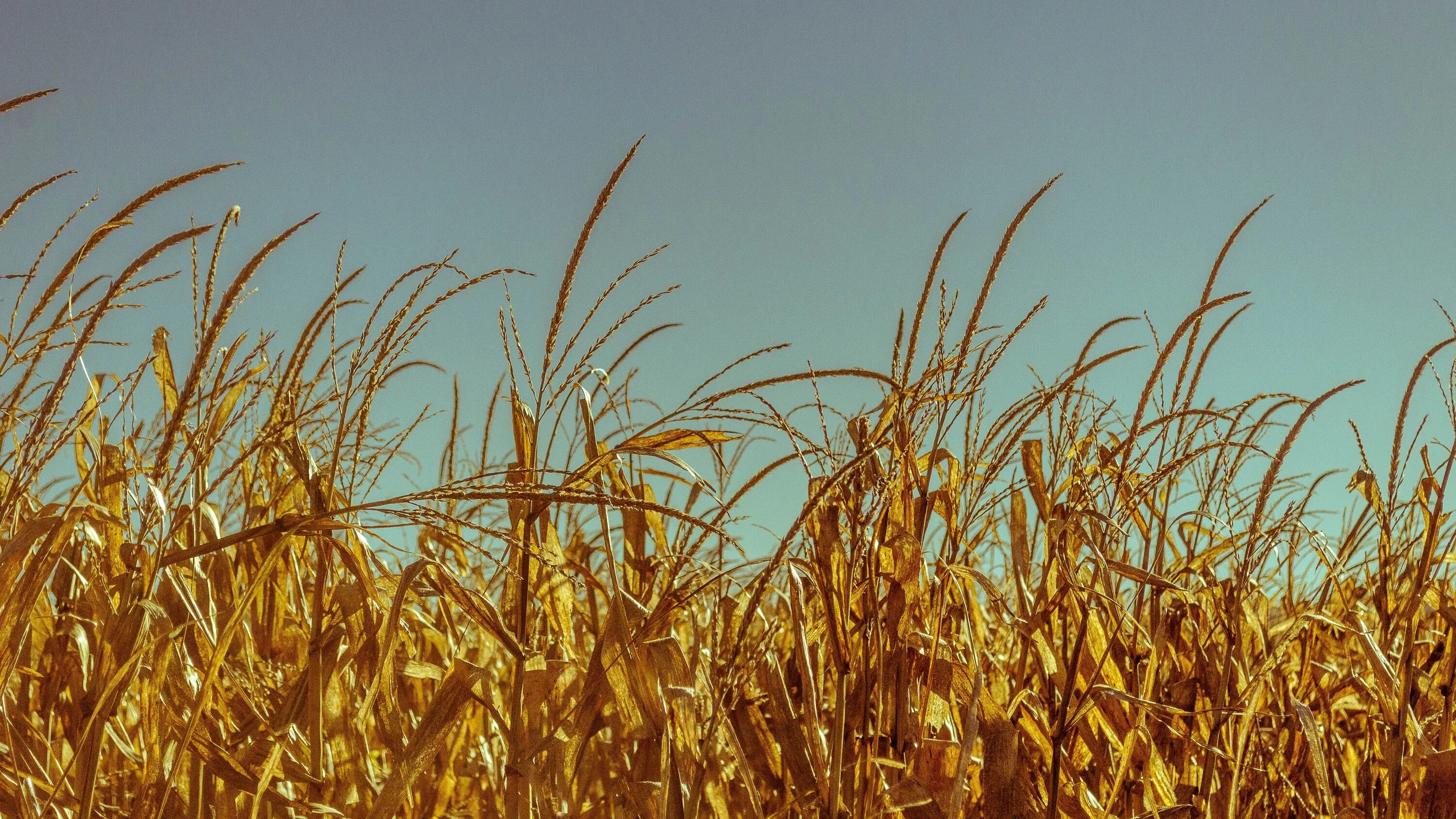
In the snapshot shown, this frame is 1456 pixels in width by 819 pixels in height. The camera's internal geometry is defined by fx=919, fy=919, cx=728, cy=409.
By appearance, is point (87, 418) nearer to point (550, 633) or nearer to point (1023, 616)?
point (550, 633)

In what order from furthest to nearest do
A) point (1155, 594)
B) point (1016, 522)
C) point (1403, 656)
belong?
1. point (1016, 522)
2. point (1155, 594)
3. point (1403, 656)

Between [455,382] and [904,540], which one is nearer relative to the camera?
[904,540]

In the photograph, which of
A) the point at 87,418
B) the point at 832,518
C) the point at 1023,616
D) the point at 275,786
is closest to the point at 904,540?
the point at 832,518

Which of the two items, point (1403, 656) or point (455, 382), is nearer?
point (1403, 656)

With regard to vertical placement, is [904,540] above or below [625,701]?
above

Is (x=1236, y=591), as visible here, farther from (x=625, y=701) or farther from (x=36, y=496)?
(x=36, y=496)

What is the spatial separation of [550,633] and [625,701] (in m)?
0.43

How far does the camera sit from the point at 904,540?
1.40 meters

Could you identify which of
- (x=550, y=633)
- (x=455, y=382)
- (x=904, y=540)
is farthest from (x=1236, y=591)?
(x=455, y=382)

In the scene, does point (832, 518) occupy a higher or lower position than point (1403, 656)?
higher

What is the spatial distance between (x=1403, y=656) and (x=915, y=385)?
98 centimetres

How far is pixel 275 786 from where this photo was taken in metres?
1.46

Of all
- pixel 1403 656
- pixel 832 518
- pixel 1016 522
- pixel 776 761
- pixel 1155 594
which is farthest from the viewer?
pixel 1016 522

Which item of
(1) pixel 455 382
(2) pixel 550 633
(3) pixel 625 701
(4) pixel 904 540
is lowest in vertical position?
(3) pixel 625 701
